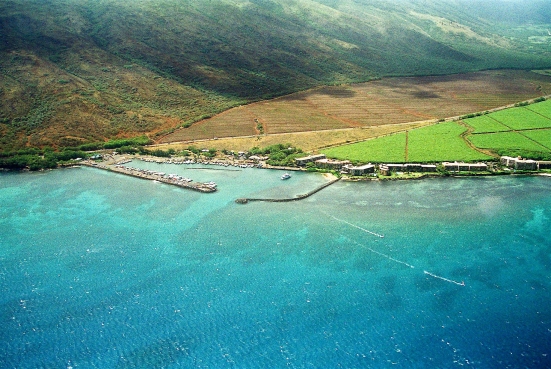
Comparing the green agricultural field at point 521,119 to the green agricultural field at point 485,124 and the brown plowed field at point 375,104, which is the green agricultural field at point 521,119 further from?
the brown plowed field at point 375,104

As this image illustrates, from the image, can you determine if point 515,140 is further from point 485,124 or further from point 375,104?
point 375,104

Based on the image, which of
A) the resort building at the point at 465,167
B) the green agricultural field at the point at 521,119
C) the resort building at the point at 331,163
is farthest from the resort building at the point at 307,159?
the green agricultural field at the point at 521,119

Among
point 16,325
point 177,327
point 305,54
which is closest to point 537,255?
point 177,327

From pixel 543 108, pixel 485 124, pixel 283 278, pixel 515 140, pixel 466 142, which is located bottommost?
pixel 283 278

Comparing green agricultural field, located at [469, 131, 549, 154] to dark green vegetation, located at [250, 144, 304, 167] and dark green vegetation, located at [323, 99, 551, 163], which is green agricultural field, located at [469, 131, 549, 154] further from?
dark green vegetation, located at [250, 144, 304, 167]

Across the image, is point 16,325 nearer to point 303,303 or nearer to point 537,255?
point 303,303

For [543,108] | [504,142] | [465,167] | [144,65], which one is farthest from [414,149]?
[144,65]

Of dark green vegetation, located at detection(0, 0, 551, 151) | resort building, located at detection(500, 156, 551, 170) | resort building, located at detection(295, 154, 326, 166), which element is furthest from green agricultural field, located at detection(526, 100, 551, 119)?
dark green vegetation, located at detection(0, 0, 551, 151)
